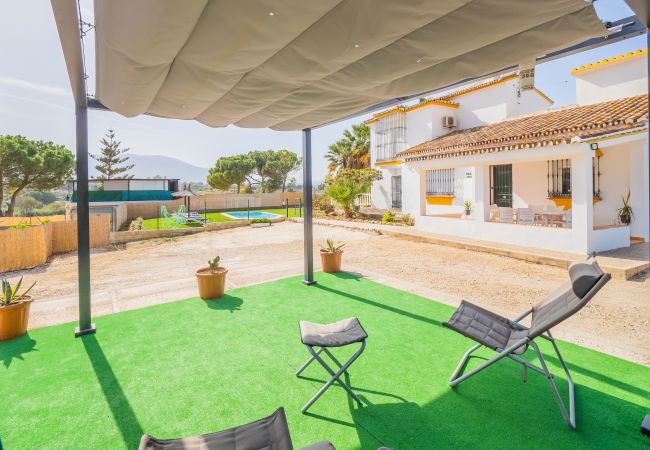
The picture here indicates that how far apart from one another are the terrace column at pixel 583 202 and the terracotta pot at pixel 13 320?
39.3 feet

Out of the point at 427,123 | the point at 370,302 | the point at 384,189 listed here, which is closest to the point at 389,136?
the point at 427,123

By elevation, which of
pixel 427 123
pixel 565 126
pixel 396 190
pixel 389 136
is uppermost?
pixel 427 123

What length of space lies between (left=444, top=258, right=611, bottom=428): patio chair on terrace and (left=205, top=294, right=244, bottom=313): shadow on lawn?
3.48 metres

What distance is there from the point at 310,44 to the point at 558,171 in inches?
554

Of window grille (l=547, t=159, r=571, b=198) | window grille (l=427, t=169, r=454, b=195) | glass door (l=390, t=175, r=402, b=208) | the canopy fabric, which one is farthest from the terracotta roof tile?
the canopy fabric

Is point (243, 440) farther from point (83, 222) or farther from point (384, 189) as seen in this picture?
point (384, 189)

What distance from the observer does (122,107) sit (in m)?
3.79

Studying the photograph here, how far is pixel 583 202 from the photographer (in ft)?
29.4

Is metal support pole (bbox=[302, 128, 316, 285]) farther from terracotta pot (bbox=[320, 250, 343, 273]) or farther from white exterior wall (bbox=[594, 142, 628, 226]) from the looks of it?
white exterior wall (bbox=[594, 142, 628, 226])

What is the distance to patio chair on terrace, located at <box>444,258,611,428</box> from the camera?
2.64 meters

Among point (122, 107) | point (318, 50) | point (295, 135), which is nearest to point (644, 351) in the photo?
point (318, 50)

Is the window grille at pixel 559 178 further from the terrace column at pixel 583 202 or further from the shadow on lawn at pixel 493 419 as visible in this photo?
the shadow on lawn at pixel 493 419

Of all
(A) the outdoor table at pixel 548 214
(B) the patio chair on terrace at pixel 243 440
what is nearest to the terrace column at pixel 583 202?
(A) the outdoor table at pixel 548 214

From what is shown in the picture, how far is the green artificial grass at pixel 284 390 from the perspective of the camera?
2.53 metres
